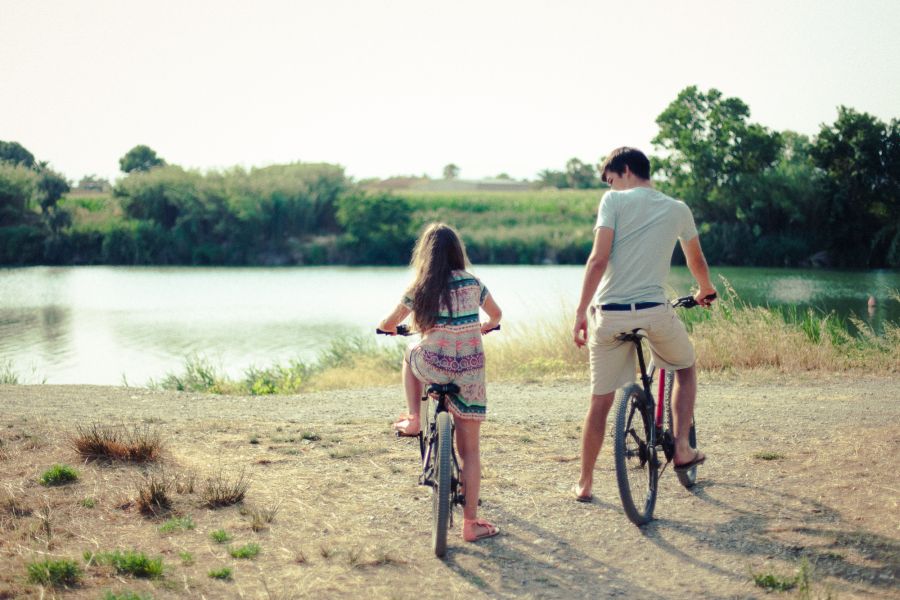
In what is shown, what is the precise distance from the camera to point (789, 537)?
16.0ft

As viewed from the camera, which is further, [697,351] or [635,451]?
[697,351]

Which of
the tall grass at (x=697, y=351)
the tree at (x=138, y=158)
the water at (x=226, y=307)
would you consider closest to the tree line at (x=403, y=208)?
the water at (x=226, y=307)

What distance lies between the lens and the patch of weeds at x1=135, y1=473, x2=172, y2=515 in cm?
527

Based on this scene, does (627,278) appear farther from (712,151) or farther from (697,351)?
(712,151)

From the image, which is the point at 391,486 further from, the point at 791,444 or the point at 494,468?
the point at 791,444

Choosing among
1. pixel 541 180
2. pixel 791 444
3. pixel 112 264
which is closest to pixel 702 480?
pixel 791 444

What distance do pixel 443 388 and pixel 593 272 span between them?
3.60 feet

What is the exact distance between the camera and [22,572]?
429cm

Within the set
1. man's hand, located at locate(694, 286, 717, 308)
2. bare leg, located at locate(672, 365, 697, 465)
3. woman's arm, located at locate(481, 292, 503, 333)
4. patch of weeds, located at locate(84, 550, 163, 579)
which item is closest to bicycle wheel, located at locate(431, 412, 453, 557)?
woman's arm, located at locate(481, 292, 503, 333)

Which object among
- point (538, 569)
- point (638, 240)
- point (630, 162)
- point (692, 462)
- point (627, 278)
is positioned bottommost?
point (538, 569)

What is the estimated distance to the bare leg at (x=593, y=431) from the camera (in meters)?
5.18

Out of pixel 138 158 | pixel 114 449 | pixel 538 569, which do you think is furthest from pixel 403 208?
pixel 138 158

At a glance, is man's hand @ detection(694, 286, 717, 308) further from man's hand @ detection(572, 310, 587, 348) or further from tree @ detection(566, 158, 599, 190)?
tree @ detection(566, 158, 599, 190)

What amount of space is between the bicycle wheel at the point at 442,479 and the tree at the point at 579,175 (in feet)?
335
